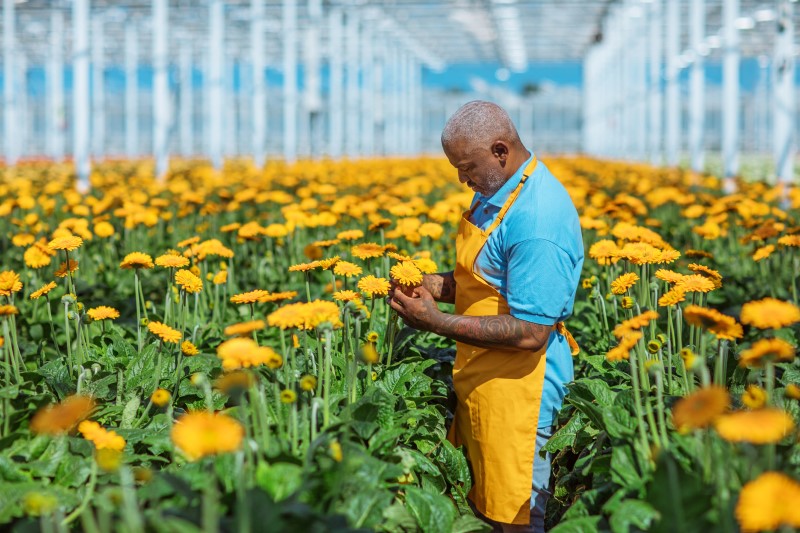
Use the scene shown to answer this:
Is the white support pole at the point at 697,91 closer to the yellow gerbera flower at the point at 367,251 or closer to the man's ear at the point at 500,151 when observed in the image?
the yellow gerbera flower at the point at 367,251

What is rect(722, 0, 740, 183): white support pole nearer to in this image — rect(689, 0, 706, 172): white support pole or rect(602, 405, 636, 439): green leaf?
rect(689, 0, 706, 172): white support pole

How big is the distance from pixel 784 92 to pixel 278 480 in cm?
1056

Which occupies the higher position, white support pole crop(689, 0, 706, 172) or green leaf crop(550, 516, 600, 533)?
white support pole crop(689, 0, 706, 172)

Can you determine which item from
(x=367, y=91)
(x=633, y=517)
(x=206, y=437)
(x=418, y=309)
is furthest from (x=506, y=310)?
(x=367, y=91)

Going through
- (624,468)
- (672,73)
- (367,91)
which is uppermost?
(367,91)

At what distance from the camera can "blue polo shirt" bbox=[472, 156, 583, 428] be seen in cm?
255

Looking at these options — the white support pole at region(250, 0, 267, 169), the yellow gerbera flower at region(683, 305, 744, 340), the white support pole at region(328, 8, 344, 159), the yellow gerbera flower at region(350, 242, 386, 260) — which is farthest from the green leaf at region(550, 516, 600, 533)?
the white support pole at region(328, 8, 344, 159)

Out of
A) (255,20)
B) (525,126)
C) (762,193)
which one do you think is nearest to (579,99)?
(525,126)

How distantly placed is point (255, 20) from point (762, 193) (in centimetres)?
1131

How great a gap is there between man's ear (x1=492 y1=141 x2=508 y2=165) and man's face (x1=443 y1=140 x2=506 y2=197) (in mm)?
11

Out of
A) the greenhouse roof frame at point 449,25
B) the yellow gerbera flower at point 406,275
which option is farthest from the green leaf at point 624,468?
the greenhouse roof frame at point 449,25

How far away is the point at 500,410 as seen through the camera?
275 cm

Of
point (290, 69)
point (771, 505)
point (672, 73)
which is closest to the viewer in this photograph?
point (771, 505)

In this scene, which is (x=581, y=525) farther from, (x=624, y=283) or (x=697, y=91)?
(x=697, y=91)
